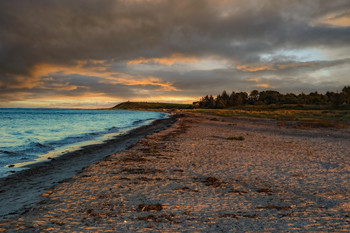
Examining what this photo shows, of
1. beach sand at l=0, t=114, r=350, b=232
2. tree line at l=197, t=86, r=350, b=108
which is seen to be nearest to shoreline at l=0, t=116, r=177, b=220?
beach sand at l=0, t=114, r=350, b=232

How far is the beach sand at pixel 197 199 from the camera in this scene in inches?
191

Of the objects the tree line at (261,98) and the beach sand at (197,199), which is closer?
the beach sand at (197,199)

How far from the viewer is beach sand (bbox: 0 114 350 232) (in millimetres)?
4852

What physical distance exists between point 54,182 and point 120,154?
5100 millimetres

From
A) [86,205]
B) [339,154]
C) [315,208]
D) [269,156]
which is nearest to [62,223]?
[86,205]

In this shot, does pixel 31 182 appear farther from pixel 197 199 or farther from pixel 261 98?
pixel 261 98

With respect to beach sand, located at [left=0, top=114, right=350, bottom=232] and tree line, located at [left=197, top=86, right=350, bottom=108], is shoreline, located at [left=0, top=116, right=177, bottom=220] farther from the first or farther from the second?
tree line, located at [left=197, top=86, right=350, bottom=108]

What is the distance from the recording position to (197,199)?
20.7 ft

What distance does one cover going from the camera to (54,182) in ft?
27.3

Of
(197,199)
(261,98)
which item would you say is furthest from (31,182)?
(261,98)

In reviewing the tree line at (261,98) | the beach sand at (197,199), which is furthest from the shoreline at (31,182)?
the tree line at (261,98)

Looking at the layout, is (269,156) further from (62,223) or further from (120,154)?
(62,223)

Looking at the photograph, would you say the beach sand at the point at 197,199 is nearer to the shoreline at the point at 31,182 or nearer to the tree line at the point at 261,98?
the shoreline at the point at 31,182

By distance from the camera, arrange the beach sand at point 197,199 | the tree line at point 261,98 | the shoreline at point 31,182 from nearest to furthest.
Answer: the beach sand at point 197,199, the shoreline at point 31,182, the tree line at point 261,98
